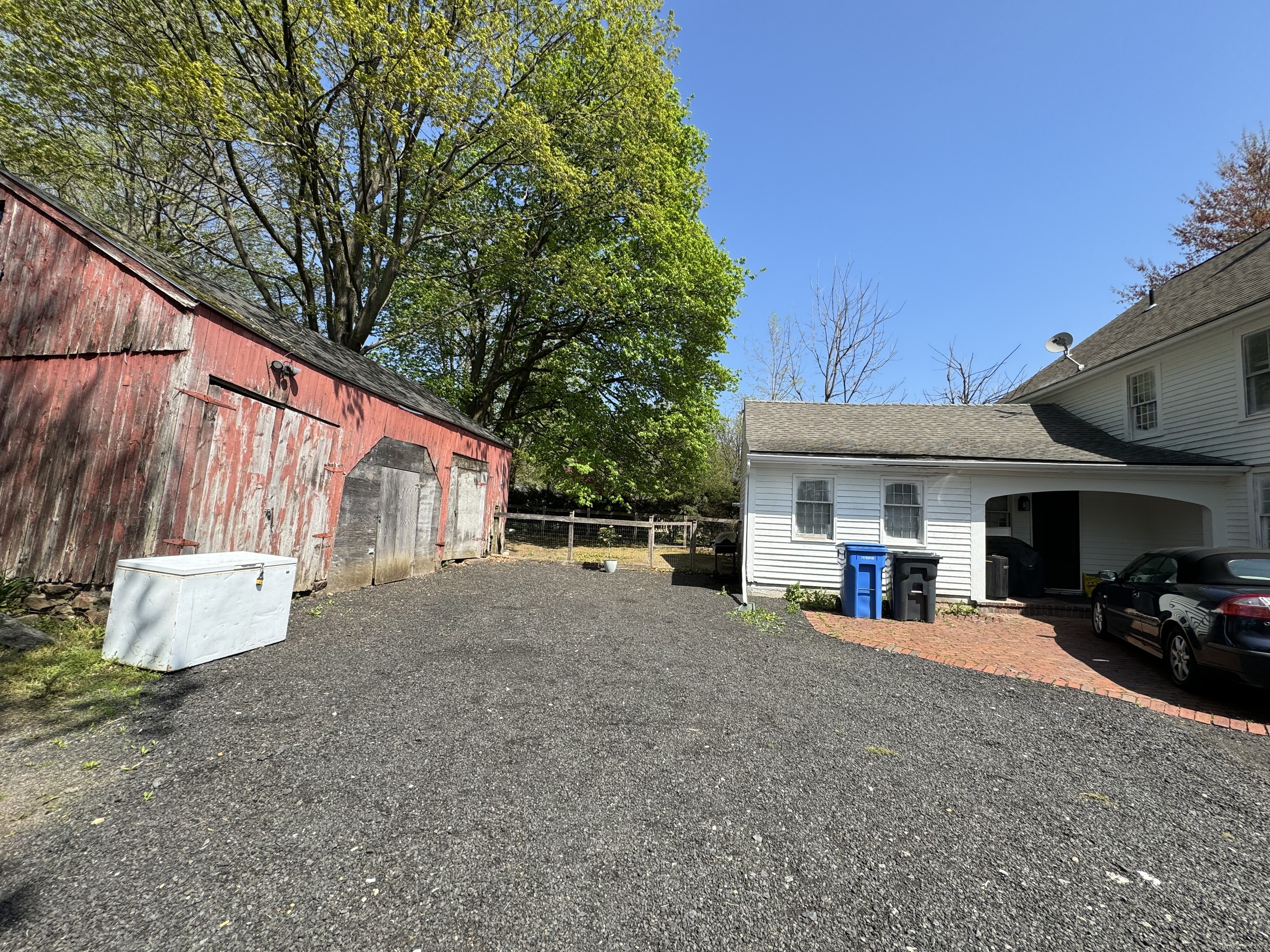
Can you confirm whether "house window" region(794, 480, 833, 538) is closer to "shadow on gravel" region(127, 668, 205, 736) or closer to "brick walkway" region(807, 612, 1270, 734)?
"brick walkway" region(807, 612, 1270, 734)

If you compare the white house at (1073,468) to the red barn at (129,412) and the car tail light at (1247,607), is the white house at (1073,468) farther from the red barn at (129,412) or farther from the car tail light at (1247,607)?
the red barn at (129,412)

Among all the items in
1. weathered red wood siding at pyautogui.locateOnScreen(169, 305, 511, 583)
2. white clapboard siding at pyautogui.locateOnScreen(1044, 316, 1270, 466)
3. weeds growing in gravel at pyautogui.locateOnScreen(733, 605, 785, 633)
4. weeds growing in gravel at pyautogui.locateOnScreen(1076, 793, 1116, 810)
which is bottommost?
weeds growing in gravel at pyautogui.locateOnScreen(1076, 793, 1116, 810)

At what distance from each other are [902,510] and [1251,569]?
17.1 ft

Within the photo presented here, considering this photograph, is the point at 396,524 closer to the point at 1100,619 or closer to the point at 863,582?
the point at 863,582

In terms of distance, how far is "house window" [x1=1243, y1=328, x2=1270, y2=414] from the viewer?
9.13m

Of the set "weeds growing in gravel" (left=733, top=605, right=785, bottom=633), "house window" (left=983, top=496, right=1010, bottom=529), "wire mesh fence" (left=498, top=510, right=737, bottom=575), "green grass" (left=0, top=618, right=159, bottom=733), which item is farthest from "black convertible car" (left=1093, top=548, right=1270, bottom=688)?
"green grass" (left=0, top=618, right=159, bottom=733)

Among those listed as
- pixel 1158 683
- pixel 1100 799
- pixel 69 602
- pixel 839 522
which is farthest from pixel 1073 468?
pixel 69 602

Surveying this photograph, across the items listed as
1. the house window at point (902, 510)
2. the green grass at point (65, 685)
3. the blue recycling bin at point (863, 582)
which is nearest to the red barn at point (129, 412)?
the green grass at point (65, 685)

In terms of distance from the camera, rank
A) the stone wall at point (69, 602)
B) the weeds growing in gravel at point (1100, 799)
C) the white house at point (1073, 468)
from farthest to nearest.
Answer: the white house at point (1073, 468), the stone wall at point (69, 602), the weeds growing in gravel at point (1100, 799)

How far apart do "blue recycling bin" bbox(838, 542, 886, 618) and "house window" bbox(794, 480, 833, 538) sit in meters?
1.27

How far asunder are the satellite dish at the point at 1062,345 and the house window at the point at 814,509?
921 cm

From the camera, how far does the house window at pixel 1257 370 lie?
913 centimetres

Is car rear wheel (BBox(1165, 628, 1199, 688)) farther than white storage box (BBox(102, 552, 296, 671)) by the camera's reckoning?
Yes

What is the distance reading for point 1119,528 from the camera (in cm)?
1179
